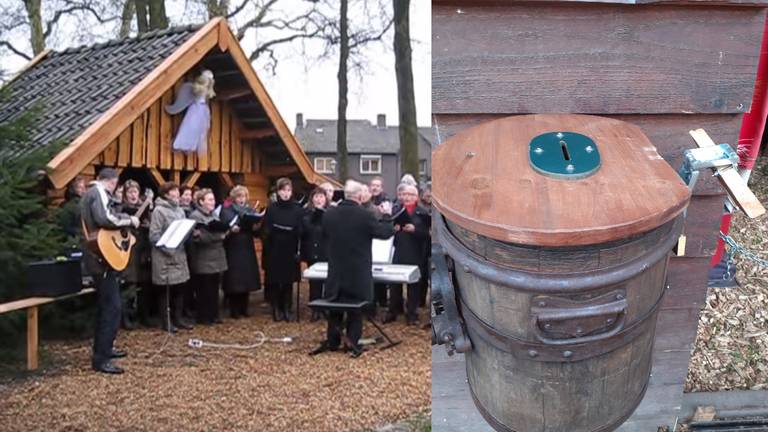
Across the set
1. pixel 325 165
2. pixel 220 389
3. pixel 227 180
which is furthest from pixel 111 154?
pixel 325 165

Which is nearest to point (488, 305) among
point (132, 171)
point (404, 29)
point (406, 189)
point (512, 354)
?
point (512, 354)

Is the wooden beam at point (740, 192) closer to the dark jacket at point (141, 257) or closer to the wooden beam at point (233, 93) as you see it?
the dark jacket at point (141, 257)

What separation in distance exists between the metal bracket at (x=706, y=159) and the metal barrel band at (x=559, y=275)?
21 centimetres

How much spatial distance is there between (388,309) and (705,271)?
6834 mm

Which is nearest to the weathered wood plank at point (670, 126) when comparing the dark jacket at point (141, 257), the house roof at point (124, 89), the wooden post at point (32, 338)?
the wooden post at point (32, 338)

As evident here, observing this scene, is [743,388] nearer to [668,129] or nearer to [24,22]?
[668,129]

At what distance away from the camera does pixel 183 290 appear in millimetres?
8258

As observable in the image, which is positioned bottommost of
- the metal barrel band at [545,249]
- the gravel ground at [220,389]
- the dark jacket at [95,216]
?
the gravel ground at [220,389]

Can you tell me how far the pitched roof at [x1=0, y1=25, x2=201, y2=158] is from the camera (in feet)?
25.6

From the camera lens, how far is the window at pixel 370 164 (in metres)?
41.0

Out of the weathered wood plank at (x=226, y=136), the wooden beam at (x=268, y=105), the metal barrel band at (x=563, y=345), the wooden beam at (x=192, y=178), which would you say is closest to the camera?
the metal barrel band at (x=563, y=345)

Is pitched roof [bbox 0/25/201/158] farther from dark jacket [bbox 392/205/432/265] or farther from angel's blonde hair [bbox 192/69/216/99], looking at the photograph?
dark jacket [bbox 392/205/432/265]

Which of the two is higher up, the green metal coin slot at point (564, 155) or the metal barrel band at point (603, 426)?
the green metal coin slot at point (564, 155)

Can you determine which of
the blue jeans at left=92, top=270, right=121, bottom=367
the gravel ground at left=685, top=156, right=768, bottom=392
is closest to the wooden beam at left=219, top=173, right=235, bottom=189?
the blue jeans at left=92, top=270, right=121, bottom=367
